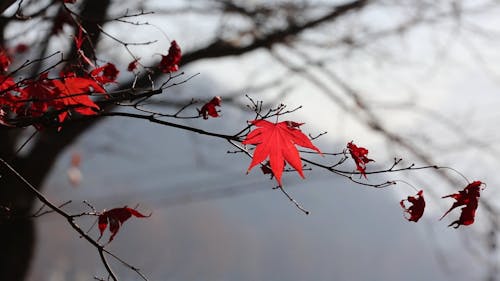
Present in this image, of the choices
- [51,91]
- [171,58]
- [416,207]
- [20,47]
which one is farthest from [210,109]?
[20,47]

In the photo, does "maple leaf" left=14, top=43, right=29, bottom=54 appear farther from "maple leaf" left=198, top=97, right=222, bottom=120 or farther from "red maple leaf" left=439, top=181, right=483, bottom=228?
"red maple leaf" left=439, top=181, right=483, bottom=228

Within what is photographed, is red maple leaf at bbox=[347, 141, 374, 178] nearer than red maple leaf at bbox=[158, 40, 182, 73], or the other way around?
red maple leaf at bbox=[347, 141, 374, 178]

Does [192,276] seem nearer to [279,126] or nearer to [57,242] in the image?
[57,242]

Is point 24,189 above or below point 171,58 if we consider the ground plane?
above

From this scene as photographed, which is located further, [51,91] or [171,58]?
[171,58]

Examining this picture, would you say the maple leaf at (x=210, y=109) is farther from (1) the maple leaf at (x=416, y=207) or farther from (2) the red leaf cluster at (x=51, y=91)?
(1) the maple leaf at (x=416, y=207)

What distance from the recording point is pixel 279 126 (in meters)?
1.50

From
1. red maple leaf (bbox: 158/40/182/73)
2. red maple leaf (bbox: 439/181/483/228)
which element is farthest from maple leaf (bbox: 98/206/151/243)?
red maple leaf (bbox: 439/181/483/228)

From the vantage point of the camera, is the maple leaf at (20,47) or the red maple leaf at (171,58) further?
the maple leaf at (20,47)

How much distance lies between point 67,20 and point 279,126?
1.36m

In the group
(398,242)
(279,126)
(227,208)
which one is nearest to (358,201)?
(398,242)

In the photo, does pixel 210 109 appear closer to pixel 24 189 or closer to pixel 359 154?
pixel 359 154

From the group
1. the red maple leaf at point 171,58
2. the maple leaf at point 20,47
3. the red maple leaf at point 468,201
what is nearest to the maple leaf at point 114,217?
the red maple leaf at point 171,58

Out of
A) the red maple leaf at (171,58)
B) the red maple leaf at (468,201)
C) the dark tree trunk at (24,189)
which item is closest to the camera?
the red maple leaf at (468,201)
